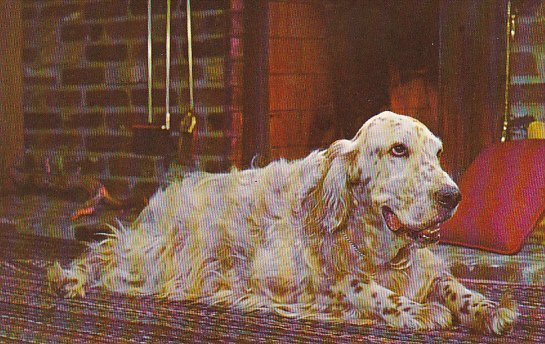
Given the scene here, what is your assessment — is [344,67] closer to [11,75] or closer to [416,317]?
[416,317]

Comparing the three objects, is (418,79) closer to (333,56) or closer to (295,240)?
(333,56)

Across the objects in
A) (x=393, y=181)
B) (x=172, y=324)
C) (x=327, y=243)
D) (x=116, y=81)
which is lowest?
(x=172, y=324)

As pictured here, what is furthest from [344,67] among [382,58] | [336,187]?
[336,187]

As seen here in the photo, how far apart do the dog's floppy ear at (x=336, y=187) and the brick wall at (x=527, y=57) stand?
1.76ft

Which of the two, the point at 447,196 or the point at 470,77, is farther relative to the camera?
the point at 470,77

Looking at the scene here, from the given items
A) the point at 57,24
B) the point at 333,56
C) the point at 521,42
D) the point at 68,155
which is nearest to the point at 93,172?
the point at 68,155

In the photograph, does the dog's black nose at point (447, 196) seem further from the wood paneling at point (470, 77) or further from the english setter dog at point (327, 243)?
the wood paneling at point (470, 77)

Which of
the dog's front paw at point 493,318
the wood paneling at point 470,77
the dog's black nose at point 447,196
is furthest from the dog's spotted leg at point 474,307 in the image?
the wood paneling at point 470,77

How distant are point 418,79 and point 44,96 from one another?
0.86 meters

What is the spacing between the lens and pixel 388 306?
1.41 metres

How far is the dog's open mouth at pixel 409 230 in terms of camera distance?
1411mm

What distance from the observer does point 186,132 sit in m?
2.00

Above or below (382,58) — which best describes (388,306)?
below

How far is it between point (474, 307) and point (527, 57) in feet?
2.11
